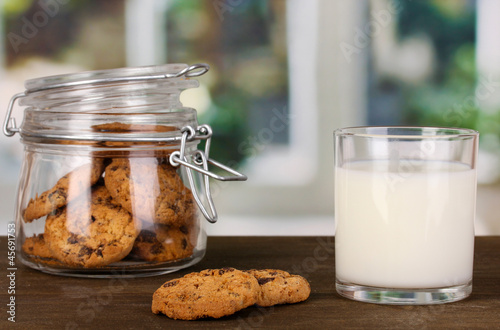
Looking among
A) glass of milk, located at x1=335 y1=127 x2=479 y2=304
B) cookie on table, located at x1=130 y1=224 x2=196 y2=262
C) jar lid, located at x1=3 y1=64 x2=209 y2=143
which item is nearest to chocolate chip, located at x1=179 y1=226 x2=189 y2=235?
cookie on table, located at x1=130 y1=224 x2=196 y2=262

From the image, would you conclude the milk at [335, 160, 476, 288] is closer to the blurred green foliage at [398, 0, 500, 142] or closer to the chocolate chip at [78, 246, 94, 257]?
the chocolate chip at [78, 246, 94, 257]

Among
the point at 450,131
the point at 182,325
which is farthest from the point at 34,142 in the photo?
the point at 450,131

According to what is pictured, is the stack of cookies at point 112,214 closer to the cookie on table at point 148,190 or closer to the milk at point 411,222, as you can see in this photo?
the cookie on table at point 148,190

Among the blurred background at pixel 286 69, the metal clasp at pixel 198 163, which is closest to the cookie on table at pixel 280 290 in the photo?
the metal clasp at pixel 198 163

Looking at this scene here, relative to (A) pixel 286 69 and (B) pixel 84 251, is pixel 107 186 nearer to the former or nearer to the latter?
(B) pixel 84 251

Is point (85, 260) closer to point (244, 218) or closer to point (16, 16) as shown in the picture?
point (244, 218)
